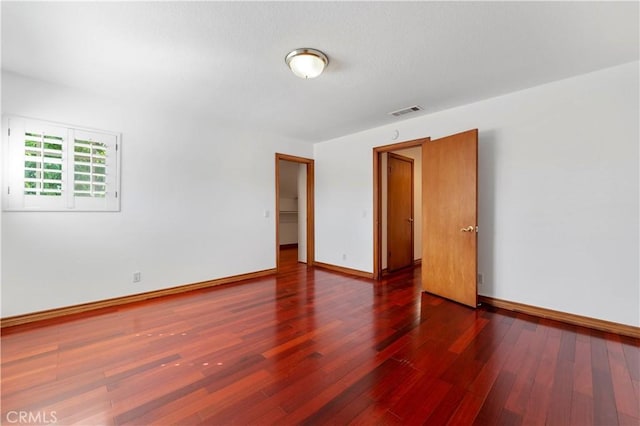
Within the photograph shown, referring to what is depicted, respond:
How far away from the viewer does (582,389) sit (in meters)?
1.73

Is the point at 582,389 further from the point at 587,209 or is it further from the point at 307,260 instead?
the point at 307,260

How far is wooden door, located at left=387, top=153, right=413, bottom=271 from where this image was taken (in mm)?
4887

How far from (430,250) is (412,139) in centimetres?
164

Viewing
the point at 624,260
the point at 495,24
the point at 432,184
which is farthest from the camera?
the point at 432,184

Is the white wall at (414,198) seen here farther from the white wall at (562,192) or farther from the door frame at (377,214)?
the white wall at (562,192)

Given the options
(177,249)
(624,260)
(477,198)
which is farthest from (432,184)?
(177,249)

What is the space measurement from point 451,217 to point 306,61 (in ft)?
8.12

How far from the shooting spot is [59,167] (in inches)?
115

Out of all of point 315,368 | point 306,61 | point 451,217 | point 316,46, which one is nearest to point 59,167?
point 306,61

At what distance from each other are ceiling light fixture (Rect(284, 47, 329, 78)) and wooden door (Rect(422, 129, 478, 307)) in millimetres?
1941

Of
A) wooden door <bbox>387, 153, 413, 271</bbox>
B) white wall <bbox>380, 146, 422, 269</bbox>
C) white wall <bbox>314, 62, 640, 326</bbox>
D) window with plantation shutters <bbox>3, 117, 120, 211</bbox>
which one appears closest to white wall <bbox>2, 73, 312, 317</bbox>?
window with plantation shutters <bbox>3, 117, 120, 211</bbox>

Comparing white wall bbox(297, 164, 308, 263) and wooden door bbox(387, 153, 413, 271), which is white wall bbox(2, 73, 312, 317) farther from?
wooden door bbox(387, 153, 413, 271)

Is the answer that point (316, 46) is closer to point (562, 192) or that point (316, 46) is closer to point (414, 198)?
point (562, 192)

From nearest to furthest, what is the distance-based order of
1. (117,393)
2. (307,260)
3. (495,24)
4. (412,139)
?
(117,393) < (495,24) < (412,139) < (307,260)
